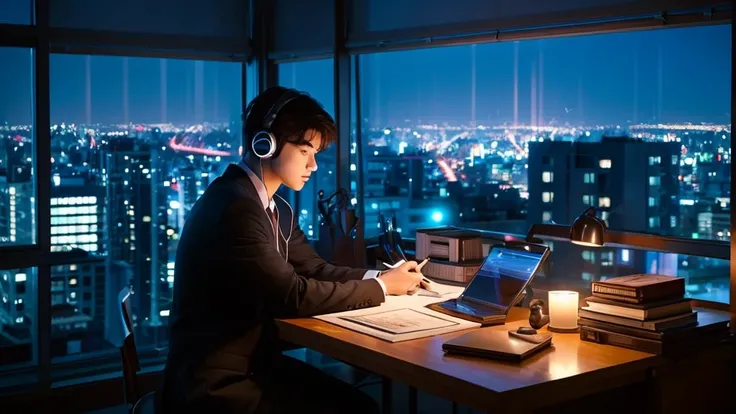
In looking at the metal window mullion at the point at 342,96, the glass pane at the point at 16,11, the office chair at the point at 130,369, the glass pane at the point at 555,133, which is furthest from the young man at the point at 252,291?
the glass pane at the point at 16,11

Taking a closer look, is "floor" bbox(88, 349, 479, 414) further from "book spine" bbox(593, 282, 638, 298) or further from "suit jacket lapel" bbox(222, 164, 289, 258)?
"suit jacket lapel" bbox(222, 164, 289, 258)

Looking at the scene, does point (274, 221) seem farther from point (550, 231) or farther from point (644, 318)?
point (644, 318)

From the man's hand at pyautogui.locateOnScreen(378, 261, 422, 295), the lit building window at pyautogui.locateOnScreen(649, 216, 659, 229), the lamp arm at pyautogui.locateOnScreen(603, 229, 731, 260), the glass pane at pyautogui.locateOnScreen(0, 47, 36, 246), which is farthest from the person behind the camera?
the glass pane at pyautogui.locateOnScreen(0, 47, 36, 246)

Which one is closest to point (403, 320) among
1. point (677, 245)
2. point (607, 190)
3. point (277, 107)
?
point (277, 107)

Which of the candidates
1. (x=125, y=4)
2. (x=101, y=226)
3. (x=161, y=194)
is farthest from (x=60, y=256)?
(x=125, y=4)

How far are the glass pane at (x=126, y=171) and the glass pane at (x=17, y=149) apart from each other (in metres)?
0.12

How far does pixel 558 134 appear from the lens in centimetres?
416

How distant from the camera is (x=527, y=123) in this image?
427 cm

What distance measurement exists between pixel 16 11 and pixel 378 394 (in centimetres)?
281

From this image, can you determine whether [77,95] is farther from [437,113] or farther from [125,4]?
[437,113]

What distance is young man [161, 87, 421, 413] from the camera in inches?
103

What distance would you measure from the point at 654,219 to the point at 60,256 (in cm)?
311

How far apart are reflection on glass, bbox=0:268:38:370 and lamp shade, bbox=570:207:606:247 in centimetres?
309

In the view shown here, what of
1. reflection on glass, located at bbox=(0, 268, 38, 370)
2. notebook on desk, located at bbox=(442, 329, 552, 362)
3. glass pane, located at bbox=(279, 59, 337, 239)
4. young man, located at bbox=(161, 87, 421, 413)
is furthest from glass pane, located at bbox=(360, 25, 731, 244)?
reflection on glass, located at bbox=(0, 268, 38, 370)
